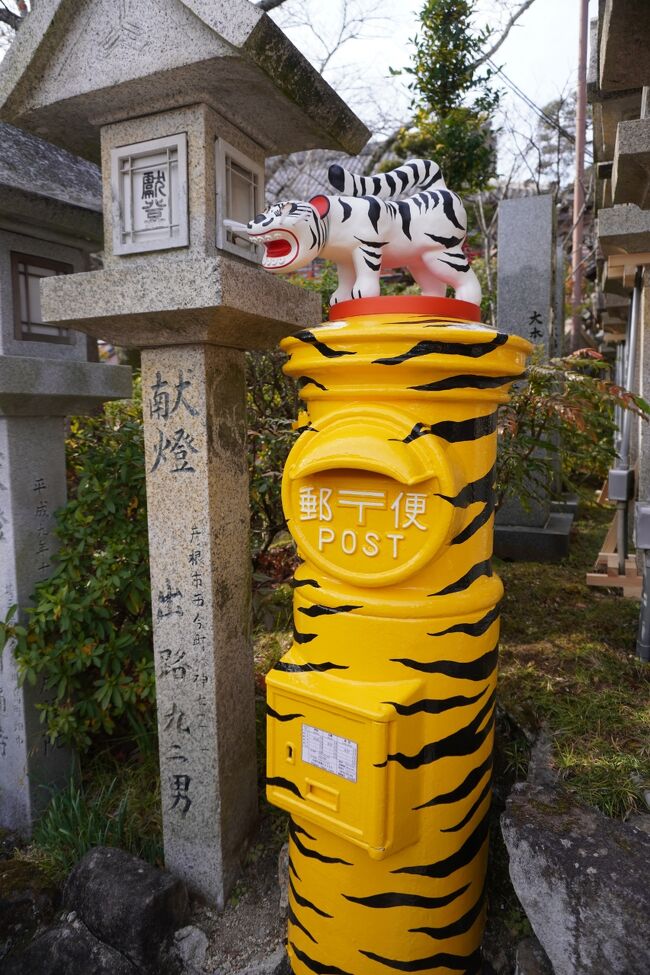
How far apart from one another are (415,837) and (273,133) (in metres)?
2.39

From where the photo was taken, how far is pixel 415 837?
6.30 feet

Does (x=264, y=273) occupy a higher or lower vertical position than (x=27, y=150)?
lower

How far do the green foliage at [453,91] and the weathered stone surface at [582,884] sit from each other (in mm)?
6828

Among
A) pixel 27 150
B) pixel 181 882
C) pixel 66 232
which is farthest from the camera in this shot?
pixel 66 232

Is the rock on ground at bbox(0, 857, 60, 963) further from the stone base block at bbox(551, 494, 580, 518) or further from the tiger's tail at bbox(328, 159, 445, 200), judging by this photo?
the stone base block at bbox(551, 494, 580, 518)

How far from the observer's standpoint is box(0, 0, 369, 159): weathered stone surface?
6.23ft

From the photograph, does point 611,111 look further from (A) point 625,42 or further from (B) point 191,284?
(B) point 191,284

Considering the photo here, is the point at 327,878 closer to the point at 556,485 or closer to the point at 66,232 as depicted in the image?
the point at 66,232

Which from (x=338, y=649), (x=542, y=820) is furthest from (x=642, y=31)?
(x=542, y=820)

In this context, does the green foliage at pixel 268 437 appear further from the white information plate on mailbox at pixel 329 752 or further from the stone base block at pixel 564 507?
the stone base block at pixel 564 507

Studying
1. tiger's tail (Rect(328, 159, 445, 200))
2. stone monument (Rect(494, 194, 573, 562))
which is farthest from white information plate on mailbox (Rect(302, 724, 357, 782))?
stone monument (Rect(494, 194, 573, 562))

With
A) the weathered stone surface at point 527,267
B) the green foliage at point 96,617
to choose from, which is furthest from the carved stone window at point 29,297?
the weathered stone surface at point 527,267

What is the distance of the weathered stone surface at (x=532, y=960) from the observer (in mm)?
1931

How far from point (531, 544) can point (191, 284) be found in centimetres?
Answer: 442
